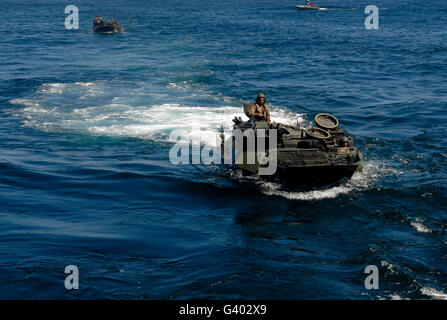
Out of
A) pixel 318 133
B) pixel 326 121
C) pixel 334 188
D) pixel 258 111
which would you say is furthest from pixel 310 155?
pixel 258 111

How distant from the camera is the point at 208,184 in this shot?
20.3 metres

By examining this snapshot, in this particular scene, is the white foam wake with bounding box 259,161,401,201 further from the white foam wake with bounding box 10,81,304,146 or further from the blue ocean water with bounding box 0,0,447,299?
the white foam wake with bounding box 10,81,304,146

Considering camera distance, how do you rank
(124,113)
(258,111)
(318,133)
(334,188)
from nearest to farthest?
(334,188), (318,133), (258,111), (124,113)

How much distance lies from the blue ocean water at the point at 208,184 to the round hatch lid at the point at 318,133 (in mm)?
1885

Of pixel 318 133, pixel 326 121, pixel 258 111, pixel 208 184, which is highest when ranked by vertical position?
pixel 258 111

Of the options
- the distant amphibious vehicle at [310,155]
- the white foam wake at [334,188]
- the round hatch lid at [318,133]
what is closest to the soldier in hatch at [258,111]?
the distant amphibious vehicle at [310,155]

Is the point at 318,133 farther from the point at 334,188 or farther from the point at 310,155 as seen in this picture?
the point at 334,188

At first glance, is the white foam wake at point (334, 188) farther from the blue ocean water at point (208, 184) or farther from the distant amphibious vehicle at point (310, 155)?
the distant amphibious vehicle at point (310, 155)

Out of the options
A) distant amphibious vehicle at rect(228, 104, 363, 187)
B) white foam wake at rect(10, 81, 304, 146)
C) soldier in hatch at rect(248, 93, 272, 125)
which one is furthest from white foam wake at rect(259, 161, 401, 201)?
white foam wake at rect(10, 81, 304, 146)

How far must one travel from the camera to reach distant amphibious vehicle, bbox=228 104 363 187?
1788cm

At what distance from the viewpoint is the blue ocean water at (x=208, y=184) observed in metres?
13.6

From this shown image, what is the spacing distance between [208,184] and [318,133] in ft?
14.3

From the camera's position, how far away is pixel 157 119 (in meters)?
29.4

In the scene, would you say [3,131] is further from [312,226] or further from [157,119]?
[312,226]
